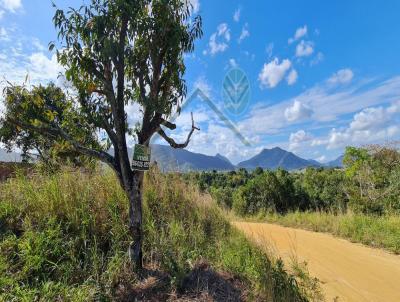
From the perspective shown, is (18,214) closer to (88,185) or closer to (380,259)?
(88,185)

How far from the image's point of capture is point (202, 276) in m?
3.98

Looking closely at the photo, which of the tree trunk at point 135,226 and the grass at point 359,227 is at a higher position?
the tree trunk at point 135,226

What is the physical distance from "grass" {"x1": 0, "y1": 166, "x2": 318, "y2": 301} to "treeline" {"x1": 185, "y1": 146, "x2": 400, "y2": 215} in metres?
2.46

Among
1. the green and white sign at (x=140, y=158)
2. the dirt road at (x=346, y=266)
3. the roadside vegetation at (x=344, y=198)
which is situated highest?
the green and white sign at (x=140, y=158)

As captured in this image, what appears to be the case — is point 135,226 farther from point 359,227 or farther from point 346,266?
point 359,227

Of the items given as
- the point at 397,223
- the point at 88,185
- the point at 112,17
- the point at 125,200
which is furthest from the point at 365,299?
the point at 397,223

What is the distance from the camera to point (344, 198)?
19094mm

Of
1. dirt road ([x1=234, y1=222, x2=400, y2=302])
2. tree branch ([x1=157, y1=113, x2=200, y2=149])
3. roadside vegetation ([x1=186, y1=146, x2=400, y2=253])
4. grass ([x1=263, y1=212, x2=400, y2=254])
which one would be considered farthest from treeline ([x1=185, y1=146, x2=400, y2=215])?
tree branch ([x1=157, y1=113, x2=200, y2=149])

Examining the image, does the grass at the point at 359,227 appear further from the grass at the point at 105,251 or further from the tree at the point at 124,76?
the tree at the point at 124,76

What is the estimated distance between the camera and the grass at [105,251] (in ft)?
11.9

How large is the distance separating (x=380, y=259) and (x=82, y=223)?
5920 mm

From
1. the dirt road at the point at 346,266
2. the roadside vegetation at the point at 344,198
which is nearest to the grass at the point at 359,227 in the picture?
the roadside vegetation at the point at 344,198

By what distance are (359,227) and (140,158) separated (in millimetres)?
7816

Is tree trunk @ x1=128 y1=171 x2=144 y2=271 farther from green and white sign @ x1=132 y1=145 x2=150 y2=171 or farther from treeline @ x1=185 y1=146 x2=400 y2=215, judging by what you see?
treeline @ x1=185 y1=146 x2=400 y2=215
